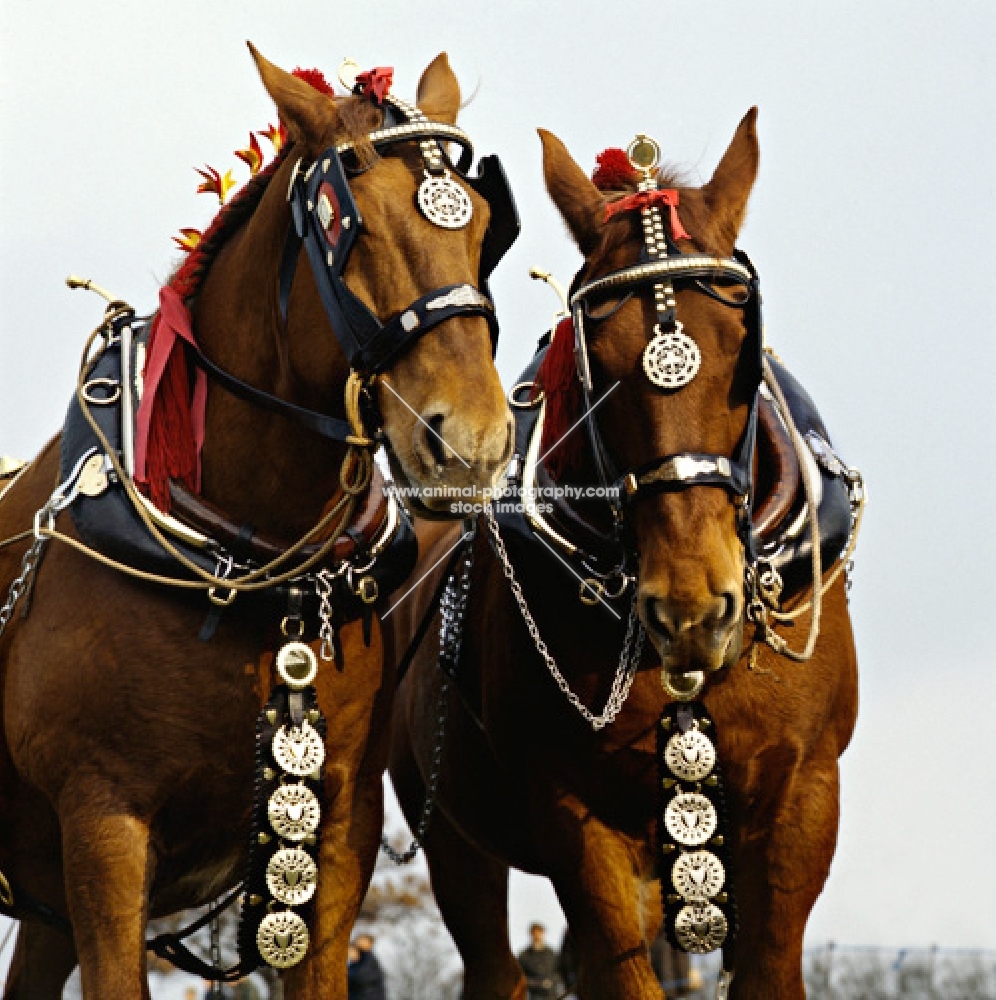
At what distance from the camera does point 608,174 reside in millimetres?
5988

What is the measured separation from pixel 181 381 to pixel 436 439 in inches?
47.9

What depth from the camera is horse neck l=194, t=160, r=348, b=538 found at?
4980mm

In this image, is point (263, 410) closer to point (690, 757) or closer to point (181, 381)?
point (181, 381)

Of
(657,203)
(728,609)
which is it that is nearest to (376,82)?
(657,203)

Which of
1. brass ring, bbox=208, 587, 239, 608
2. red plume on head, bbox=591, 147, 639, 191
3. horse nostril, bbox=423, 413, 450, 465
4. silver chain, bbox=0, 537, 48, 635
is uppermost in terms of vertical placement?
red plume on head, bbox=591, 147, 639, 191

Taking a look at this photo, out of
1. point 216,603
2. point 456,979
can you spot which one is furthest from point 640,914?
point 456,979

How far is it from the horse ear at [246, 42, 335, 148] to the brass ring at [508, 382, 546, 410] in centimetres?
138

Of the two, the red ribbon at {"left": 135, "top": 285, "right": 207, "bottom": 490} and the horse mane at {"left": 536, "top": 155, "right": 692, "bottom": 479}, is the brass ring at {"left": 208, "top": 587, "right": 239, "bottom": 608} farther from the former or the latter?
the horse mane at {"left": 536, "top": 155, "right": 692, "bottom": 479}

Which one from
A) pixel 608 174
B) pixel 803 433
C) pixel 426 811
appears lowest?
pixel 426 811

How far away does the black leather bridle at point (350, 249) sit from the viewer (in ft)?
14.8

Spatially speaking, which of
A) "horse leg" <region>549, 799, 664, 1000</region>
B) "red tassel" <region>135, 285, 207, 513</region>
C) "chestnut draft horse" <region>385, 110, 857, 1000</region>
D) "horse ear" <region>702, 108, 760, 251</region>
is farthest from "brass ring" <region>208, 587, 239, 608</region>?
"horse ear" <region>702, 108, 760, 251</region>

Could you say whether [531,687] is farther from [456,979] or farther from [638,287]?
[456,979]

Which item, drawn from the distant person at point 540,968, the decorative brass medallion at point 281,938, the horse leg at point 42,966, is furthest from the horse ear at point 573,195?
the distant person at point 540,968

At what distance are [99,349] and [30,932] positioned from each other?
9.23 ft
